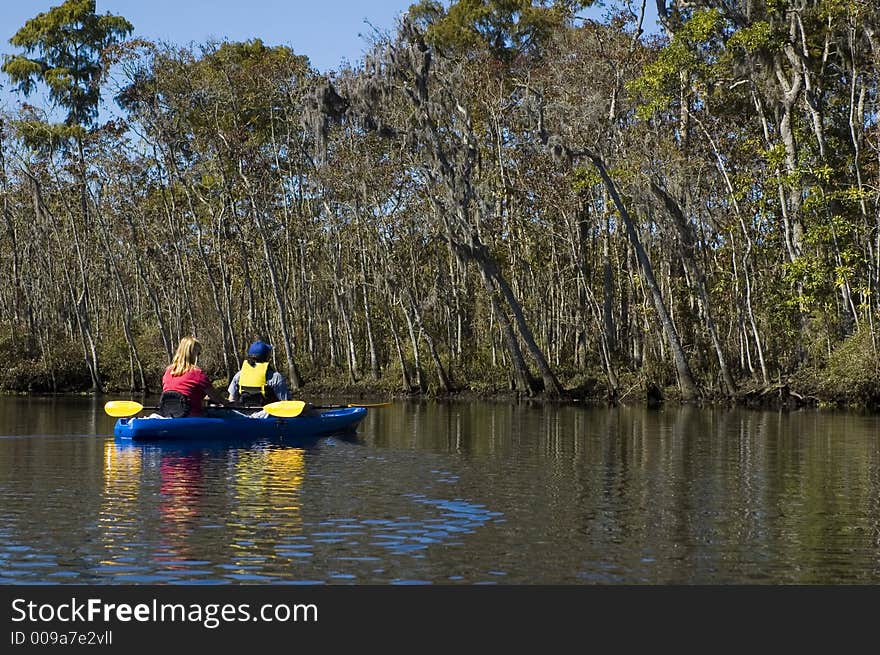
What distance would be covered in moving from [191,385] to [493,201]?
18823 mm

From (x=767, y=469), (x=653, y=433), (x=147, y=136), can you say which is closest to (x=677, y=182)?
(x=653, y=433)

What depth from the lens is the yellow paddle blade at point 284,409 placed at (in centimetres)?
1938

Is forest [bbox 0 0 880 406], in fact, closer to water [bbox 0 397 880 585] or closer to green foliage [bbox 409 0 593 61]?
green foliage [bbox 409 0 593 61]

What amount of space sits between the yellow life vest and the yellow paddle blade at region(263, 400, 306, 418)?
2.31ft

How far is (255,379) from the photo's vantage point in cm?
2020

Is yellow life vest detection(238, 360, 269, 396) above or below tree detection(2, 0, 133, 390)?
below

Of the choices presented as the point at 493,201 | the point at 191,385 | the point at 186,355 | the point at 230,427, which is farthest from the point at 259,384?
the point at 493,201

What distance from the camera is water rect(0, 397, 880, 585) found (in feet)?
30.4

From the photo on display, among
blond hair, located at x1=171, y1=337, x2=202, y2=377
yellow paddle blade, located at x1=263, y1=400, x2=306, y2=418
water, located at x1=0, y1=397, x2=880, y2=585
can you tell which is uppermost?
blond hair, located at x1=171, y1=337, x2=202, y2=377

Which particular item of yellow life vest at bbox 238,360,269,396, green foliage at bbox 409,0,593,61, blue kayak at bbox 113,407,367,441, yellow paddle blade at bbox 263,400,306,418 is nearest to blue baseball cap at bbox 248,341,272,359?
yellow life vest at bbox 238,360,269,396

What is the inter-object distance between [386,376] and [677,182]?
1171 centimetres

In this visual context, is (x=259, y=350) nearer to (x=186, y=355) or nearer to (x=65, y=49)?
(x=186, y=355)

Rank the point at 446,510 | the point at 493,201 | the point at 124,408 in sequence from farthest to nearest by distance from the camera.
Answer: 1. the point at 493,201
2. the point at 124,408
3. the point at 446,510
